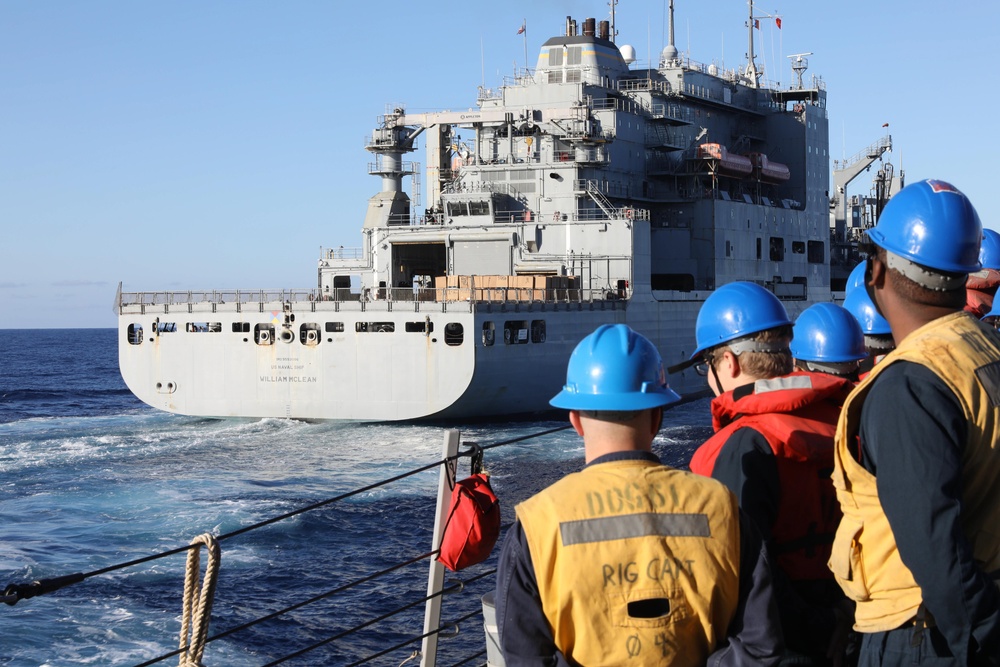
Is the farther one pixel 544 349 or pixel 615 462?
pixel 544 349

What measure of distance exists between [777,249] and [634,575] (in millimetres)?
39829

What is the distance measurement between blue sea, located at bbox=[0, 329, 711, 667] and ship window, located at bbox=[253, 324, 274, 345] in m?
1.95

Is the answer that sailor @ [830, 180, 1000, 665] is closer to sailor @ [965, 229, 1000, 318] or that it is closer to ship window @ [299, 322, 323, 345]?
sailor @ [965, 229, 1000, 318]

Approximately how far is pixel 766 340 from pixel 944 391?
1315 mm

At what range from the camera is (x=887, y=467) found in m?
2.81

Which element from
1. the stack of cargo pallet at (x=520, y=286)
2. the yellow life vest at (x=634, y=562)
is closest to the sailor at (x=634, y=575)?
the yellow life vest at (x=634, y=562)

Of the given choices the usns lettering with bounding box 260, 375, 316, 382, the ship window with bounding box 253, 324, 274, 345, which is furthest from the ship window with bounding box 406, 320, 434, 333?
the ship window with bounding box 253, 324, 274, 345

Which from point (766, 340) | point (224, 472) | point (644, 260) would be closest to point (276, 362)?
point (224, 472)

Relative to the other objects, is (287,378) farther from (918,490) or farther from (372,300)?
(918,490)

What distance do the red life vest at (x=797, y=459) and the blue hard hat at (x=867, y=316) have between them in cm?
275

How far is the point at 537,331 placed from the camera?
90.8 ft

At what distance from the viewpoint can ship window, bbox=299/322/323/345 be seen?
25984 millimetres

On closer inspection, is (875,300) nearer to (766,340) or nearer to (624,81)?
(766,340)

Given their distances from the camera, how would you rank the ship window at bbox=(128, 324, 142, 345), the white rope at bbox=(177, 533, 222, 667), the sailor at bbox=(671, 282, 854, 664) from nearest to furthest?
the sailor at bbox=(671, 282, 854, 664) < the white rope at bbox=(177, 533, 222, 667) < the ship window at bbox=(128, 324, 142, 345)
